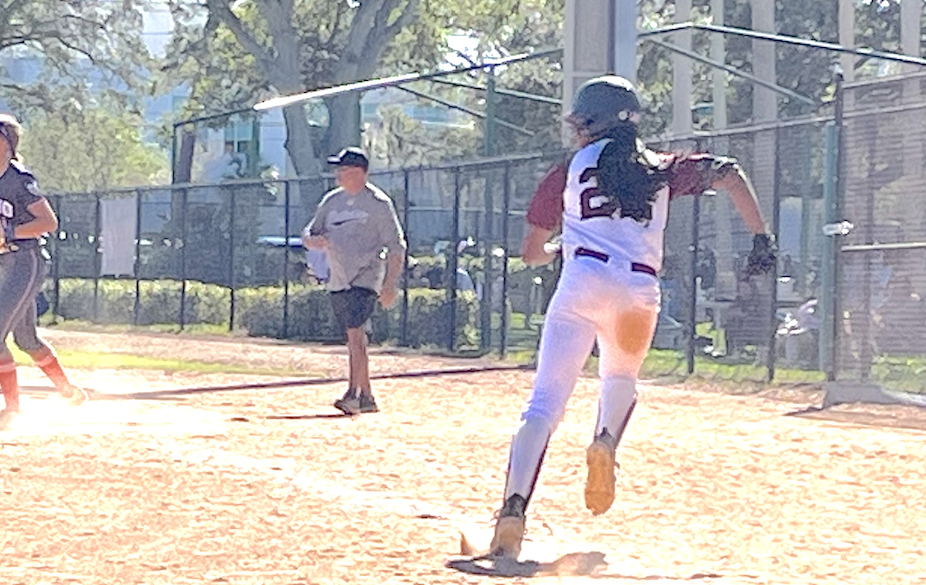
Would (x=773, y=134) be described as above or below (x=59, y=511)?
above

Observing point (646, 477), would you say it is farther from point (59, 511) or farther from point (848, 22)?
point (848, 22)

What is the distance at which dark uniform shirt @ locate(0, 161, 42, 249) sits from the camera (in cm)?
1137

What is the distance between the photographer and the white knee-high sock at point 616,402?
7148 mm

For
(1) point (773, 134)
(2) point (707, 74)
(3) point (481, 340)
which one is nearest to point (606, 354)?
(1) point (773, 134)

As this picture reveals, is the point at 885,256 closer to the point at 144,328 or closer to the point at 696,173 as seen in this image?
the point at 696,173

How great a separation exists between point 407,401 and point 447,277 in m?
10.2

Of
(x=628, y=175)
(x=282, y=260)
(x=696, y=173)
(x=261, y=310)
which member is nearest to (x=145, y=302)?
(x=282, y=260)

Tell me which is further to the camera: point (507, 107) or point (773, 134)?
point (507, 107)

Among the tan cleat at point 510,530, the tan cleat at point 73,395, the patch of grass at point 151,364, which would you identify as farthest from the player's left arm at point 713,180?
the patch of grass at point 151,364

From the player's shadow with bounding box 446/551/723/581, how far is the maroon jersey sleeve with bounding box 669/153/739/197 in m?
1.45

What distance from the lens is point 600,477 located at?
6.87 metres

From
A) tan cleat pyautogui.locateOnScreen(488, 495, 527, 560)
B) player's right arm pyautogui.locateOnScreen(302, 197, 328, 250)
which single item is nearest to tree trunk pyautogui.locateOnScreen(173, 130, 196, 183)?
player's right arm pyautogui.locateOnScreen(302, 197, 328, 250)

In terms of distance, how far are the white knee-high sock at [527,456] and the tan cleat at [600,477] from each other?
0.18 m

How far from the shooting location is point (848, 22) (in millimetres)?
31703
